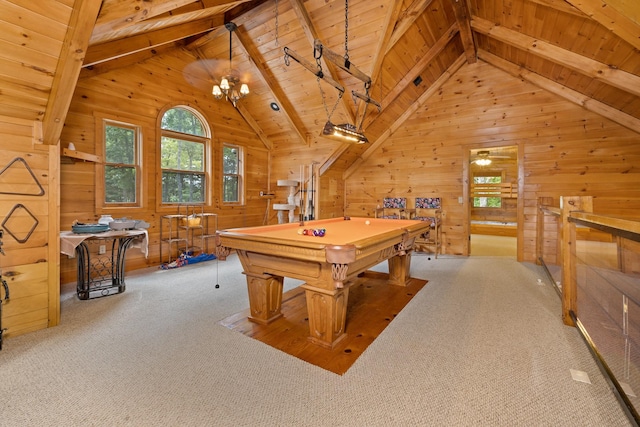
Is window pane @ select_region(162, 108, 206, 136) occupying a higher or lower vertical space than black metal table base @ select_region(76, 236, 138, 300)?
higher

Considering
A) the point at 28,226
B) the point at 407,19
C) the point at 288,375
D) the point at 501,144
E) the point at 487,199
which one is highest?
the point at 407,19

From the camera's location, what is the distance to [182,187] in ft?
17.7

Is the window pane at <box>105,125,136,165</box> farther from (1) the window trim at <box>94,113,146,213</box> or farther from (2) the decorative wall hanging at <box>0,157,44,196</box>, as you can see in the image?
(2) the decorative wall hanging at <box>0,157,44,196</box>

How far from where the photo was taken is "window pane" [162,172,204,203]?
5.16 m

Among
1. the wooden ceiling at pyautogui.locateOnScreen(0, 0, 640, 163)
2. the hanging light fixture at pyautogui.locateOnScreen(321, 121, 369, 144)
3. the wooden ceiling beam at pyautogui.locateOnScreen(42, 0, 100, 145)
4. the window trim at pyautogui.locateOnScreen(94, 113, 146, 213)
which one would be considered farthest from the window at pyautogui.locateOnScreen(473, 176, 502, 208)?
the wooden ceiling beam at pyautogui.locateOnScreen(42, 0, 100, 145)

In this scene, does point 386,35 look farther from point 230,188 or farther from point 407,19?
point 230,188

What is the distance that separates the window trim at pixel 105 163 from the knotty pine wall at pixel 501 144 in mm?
4680

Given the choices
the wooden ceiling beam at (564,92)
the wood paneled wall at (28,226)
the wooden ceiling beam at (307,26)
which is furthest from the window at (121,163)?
the wooden ceiling beam at (564,92)

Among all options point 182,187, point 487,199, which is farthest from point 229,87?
point 487,199

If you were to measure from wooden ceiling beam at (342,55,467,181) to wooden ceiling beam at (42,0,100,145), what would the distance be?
550cm

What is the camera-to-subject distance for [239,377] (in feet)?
6.29

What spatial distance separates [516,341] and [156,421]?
268 centimetres

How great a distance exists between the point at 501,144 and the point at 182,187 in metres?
6.17

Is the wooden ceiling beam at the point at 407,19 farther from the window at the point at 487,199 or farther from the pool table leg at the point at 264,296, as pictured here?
the window at the point at 487,199
